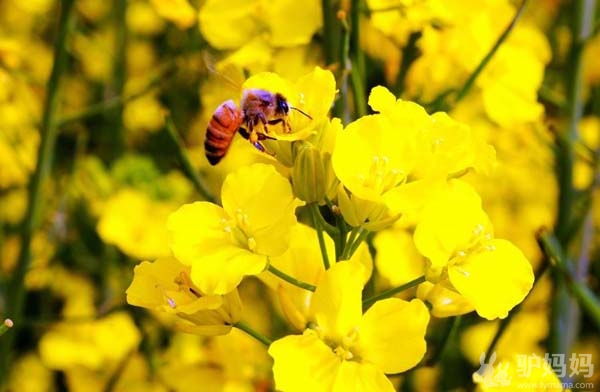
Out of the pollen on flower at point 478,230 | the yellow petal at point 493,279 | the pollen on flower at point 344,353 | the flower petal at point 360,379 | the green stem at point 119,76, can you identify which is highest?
the pollen on flower at point 478,230

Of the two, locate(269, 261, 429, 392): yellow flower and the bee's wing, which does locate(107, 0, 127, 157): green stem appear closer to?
the bee's wing

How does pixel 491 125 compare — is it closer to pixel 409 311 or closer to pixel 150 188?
pixel 150 188

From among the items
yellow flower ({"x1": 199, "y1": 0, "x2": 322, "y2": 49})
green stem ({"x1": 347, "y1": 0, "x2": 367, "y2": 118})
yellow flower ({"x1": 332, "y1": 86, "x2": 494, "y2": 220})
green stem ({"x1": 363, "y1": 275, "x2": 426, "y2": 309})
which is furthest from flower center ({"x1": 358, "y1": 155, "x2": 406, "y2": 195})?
yellow flower ({"x1": 199, "y1": 0, "x2": 322, "y2": 49})

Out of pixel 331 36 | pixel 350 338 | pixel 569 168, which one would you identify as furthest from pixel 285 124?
pixel 569 168

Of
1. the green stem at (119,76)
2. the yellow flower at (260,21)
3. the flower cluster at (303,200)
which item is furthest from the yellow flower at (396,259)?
the green stem at (119,76)

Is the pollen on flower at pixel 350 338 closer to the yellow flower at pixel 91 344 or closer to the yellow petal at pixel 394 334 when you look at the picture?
the yellow petal at pixel 394 334

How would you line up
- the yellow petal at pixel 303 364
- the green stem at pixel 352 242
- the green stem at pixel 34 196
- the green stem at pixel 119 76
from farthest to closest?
the green stem at pixel 119 76 → the green stem at pixel 34 196 → the green stem at pixel 352 242 → the yellow petal at pixel 303 364
